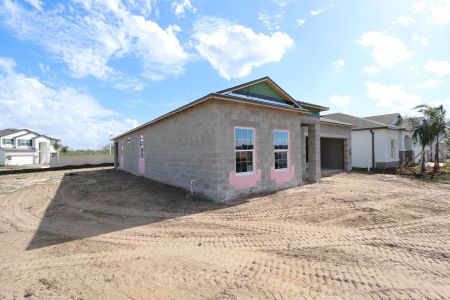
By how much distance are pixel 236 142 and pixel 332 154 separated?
48.7 feet

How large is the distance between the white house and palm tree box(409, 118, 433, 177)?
2.37 metres

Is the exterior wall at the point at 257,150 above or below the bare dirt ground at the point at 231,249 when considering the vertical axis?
above

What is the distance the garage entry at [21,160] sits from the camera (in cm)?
4480

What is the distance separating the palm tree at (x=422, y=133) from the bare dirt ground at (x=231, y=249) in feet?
30.3

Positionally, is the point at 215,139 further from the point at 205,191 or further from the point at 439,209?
the point at 439,209

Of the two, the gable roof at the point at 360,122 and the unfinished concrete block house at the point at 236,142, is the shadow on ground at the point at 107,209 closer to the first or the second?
the unfinished concrete block house at the point at 236,142

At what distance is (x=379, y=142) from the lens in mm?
21656

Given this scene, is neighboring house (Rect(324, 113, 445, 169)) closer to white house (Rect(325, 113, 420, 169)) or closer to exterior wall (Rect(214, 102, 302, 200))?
white house (Rect(325, 113, 420, 169))

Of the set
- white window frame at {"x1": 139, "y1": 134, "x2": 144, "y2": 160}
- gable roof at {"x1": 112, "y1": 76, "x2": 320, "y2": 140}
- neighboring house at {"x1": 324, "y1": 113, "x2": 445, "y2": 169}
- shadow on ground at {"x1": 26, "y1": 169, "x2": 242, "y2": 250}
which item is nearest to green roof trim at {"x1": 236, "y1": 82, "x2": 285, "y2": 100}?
gable roof at {"x1": 112, "y1": 76, "x2": 320, "y2": 140}

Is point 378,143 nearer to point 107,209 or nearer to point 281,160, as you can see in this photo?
point 281,160

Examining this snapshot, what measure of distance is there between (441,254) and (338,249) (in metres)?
2.00

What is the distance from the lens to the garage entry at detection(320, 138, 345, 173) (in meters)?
21.2

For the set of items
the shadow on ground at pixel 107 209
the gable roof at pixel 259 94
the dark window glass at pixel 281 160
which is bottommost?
the shadow on ground at pixel 107 209

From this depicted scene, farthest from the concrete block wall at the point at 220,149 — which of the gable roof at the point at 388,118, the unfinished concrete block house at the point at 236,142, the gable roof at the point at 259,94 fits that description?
the gable roof at the point at 388,118
